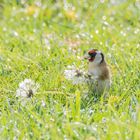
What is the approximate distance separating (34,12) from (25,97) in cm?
318

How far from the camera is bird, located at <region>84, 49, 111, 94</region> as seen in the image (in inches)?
172

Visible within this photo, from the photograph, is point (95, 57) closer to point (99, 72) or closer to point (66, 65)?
point (99, 72)

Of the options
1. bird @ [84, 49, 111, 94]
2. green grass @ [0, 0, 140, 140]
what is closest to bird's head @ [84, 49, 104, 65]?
bird @ [84, 49, 111, 94]

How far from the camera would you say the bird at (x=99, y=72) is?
438 centimetres

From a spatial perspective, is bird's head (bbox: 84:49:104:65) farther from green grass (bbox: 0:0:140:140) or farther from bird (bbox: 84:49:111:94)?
green grass (bbox: 0:0:140:140)

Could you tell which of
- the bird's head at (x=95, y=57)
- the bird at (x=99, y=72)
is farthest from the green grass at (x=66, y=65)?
the bird's head at (x=95, y=57)

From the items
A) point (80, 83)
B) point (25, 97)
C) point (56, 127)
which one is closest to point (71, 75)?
point (80, 83)

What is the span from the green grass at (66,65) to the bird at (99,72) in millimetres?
85

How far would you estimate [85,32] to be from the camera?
6.51 meters

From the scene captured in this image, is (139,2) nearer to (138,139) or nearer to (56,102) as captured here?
(56,102)

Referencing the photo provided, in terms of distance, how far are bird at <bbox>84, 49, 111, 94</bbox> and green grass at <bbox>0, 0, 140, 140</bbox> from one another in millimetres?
85

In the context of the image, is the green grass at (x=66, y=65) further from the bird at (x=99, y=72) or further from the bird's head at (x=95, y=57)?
the bird's head at (x=95, y=57)

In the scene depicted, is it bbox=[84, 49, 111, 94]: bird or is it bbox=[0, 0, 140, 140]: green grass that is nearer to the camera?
bbox=[0, 0, 140, 140]: green grass

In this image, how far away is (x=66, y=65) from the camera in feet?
17.0
